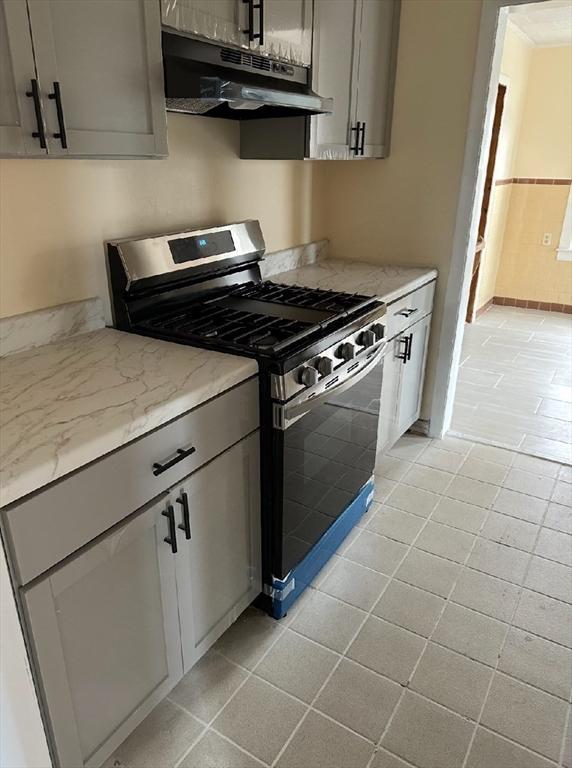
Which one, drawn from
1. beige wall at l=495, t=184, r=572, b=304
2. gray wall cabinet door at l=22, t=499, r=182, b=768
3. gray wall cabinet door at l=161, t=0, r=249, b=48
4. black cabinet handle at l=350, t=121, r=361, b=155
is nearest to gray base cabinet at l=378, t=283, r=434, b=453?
black cabinet handle at l=350, t=121, r=361, b=155

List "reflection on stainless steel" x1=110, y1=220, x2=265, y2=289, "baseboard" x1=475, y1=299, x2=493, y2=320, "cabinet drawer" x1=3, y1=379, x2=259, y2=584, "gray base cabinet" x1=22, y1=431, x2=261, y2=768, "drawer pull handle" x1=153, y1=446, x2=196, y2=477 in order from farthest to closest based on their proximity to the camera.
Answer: "baseboard" x1=475, y1=299, x2=493, y2=320 < "reflection on stainless steel" x1=110, y1=220, x2=265, y2=289 < "drawer pull handle" x1=153, y1=446, x2=196, y2=477 < "gray base cabinet" x1=22, y1=431, x2=261, y2=768 < "cabinet drawer" x1=3, y1=379, x2=259, y2=584

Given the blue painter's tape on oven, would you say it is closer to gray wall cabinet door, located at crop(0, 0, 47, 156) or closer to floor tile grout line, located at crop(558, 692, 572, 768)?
floor tile grout line, located at crop(558, 692, 572, 768)

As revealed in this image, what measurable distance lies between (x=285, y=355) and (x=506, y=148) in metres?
4.72

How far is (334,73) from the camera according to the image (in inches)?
92.1

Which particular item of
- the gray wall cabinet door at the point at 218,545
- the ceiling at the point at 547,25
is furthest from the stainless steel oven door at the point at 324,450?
the ceiling at the point at 547,25

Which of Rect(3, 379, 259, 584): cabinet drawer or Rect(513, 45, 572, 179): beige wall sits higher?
Rect(513, 45, 572, 179): beige wall

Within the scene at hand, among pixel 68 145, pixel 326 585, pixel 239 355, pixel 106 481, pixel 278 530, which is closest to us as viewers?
pixel 106 481

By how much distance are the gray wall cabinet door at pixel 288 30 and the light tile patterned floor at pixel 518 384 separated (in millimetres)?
2137

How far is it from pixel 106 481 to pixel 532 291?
5.68 m

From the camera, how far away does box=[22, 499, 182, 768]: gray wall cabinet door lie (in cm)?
116

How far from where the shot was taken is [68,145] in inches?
52.1

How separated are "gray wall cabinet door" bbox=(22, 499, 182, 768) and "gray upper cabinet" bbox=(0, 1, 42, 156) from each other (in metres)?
0.86

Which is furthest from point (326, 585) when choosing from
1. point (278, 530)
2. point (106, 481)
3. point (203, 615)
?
point (106, 481)

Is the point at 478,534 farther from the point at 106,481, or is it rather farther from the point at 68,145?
the point at 68,145
